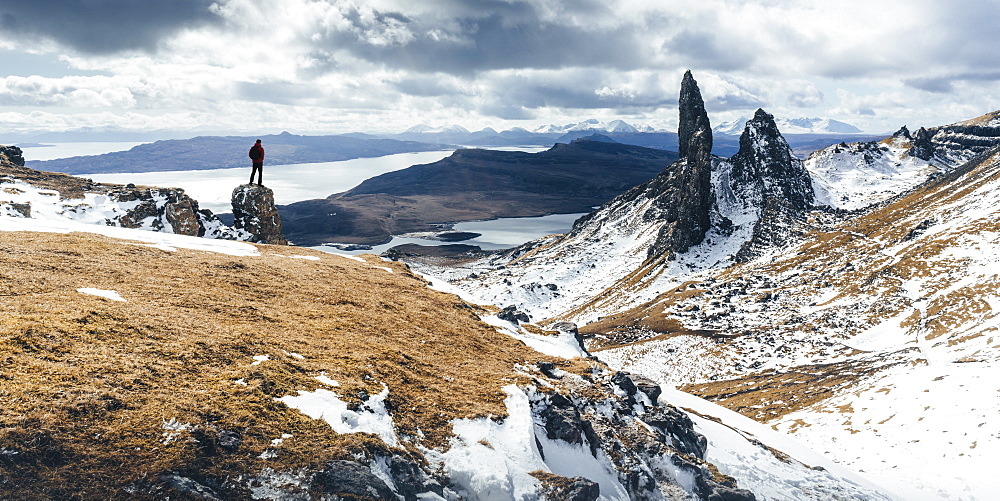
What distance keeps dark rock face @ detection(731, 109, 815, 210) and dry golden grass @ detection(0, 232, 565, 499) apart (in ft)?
524

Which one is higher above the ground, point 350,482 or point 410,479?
point 350,482

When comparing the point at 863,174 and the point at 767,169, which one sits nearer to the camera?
the point at 767,169

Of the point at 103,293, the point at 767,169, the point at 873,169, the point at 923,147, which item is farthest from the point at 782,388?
the point at 923,147

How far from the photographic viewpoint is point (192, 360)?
16062mm

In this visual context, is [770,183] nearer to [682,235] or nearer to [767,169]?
[767,169]

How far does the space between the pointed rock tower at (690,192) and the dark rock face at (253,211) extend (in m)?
118

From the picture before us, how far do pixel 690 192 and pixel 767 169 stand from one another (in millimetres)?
36758

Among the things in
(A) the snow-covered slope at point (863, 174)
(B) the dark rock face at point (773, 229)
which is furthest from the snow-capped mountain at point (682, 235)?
(A) the snow-covered slope at point (863, 174)

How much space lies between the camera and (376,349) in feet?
69.6

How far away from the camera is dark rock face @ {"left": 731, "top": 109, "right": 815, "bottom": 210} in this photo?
161m

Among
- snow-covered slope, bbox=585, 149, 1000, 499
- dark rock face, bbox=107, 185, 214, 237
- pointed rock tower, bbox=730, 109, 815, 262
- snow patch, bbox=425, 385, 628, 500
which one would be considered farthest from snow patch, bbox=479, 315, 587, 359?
pointed rock tower, bbox=730, 109, 815, 262

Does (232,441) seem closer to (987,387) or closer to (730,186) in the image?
(987,387)

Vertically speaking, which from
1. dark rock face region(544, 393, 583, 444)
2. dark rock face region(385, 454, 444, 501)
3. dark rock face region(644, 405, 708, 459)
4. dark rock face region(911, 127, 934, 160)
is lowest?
dark rock face region(644, 405, 708, 459)

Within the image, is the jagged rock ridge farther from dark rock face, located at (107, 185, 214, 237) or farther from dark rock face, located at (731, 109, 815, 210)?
dark rock face, located at (731, 109, 815, 210)
